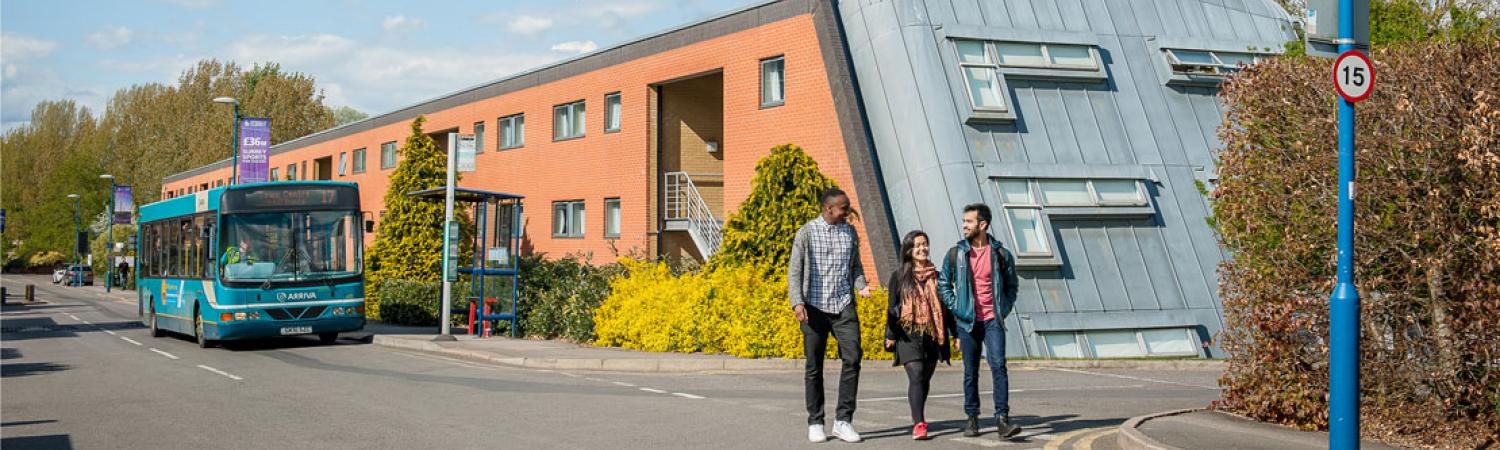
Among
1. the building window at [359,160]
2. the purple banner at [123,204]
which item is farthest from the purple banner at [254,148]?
the purple banner at [123,204]

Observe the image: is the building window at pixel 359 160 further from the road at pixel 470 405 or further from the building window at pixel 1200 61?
the building window at pixel 1200 61

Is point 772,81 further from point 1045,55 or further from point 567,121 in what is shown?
point 567,121

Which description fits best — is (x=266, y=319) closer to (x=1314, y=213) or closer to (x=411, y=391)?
(x=411, y=391)

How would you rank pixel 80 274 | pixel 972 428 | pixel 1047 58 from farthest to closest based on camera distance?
pixel 80 274, pixel 1047 58, pixel 972 428

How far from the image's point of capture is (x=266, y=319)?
20.5m

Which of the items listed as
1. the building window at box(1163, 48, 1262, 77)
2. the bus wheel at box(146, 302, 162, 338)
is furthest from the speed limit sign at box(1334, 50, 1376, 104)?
the bus wheel at box(146, 302, 162, 338)

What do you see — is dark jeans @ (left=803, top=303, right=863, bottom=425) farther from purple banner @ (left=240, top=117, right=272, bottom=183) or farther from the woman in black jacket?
purple banner @ (left=240, top=117, right=272, bottom=183)

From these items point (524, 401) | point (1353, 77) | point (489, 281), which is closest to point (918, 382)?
point (1353, 77)

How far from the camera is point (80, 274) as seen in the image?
79125mm

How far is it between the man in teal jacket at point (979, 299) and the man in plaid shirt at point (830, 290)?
817 mm

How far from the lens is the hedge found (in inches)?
338

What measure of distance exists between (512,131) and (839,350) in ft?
87.3

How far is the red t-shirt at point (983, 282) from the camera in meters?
9.55

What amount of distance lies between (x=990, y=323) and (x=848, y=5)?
45.0 ft
